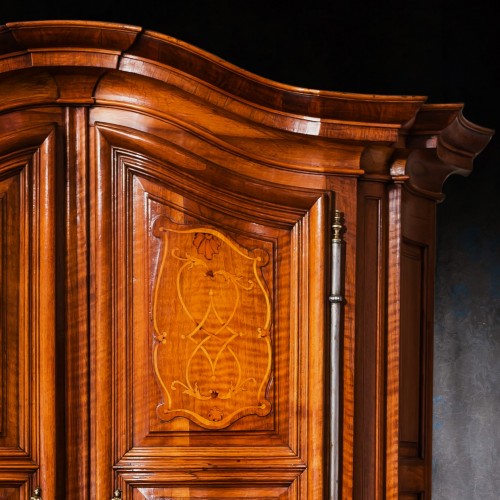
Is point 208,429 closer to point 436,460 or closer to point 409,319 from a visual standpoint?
point 409,319

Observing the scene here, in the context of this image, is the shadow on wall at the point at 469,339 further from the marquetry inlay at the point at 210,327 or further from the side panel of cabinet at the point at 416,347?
the marquetry inlay at the point at 210,327

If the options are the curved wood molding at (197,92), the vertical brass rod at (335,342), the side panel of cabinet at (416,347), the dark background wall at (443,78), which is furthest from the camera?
the dark background wall at (443,78)

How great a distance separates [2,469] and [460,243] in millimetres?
2011

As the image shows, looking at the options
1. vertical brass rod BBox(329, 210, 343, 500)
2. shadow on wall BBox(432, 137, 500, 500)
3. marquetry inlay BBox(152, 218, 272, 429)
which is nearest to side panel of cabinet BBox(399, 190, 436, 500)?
vertical brass rod BBox(329, 210, 343, 500)

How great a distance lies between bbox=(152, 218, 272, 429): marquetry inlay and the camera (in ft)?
6.65

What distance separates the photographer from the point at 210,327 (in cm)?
204

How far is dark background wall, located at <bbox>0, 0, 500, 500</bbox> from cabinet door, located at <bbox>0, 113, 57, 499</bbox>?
4.50 feet

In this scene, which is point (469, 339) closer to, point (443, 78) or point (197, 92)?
point (443, 78)

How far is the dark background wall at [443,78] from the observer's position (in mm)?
3238

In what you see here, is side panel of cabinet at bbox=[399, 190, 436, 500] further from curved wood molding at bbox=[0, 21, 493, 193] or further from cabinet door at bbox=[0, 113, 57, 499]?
cabinet door at bbox=[0, 113, 57, 499]

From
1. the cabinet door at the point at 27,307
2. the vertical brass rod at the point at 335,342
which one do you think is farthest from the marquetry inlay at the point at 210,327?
the cabinet door at the point at 27,307

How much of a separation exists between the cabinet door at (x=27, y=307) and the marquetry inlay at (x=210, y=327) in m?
0.26

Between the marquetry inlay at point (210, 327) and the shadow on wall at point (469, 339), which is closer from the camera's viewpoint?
the marquetry inlay at point (210, 327)

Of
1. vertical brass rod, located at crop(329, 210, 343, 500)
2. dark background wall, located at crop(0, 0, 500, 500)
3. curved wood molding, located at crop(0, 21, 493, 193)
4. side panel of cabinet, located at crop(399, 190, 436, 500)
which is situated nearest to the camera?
curved wood molding, located at crop(0, 21, 493, 193)
